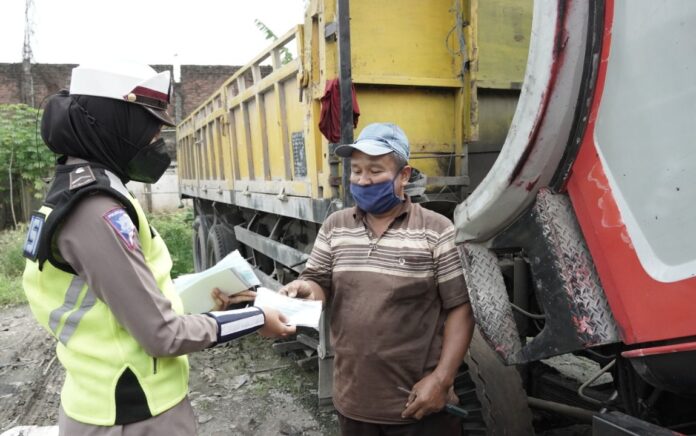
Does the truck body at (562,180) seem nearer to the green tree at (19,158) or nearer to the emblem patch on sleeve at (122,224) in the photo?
the emblem patch on sleeve at (122,224)

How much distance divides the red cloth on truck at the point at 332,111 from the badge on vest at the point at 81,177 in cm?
154

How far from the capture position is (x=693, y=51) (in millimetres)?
982

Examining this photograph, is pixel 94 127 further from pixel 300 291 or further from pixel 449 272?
pixel 449 272

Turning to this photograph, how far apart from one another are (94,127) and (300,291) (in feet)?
2.86

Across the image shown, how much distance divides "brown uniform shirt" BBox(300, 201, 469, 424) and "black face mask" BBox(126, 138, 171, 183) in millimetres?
702

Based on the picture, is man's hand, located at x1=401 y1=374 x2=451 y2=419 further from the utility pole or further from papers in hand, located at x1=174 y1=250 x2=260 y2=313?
the utility pole

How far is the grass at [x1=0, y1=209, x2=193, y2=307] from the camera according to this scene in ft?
24.9

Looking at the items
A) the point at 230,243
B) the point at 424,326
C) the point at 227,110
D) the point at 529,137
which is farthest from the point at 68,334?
the point at 230,243

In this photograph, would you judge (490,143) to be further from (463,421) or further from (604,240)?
(604,240)

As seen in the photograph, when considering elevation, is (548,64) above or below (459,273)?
above

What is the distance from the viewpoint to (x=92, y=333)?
52.5 inches

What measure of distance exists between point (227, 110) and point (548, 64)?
4.42 m

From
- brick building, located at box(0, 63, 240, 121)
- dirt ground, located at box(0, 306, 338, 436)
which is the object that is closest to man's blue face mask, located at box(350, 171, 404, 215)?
dirt ground, located at box(0, 306, 338, 436)

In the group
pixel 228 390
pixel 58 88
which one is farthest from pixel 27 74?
pixel 228 390
